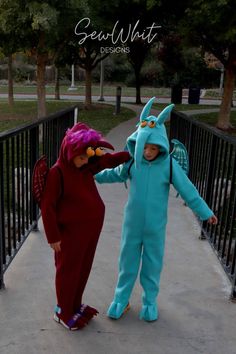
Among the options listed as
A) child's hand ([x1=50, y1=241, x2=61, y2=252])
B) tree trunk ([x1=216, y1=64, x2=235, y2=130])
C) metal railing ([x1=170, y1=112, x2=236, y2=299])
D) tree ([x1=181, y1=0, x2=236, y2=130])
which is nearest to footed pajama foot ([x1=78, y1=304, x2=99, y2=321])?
child's hand ([x1=50, y1=241, x2=61, y2=252])

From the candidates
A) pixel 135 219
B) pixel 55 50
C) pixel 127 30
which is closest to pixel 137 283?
pixel 135 219

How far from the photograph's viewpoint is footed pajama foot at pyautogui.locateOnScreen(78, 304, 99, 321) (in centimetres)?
288

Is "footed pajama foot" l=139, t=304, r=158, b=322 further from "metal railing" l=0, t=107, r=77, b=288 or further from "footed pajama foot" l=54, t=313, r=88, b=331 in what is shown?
"metal railing" l=0, t=107, r=77, b=288

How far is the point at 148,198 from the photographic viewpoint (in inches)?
109

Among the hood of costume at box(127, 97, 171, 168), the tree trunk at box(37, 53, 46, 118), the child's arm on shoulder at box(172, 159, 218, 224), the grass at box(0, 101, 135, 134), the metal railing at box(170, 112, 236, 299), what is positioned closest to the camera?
the hood of costume at box(127, 97, 171, 168)

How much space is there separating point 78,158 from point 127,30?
50.2ft

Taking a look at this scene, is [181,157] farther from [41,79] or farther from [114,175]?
[41,79]

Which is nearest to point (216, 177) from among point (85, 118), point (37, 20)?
point (37, 20)

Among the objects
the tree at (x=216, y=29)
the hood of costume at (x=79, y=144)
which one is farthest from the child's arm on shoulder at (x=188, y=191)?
the tree at (x=216, y=29)

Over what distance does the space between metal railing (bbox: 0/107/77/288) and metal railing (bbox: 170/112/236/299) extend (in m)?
1.62

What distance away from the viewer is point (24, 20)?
29.2 ft

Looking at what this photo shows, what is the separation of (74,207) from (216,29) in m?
9.80

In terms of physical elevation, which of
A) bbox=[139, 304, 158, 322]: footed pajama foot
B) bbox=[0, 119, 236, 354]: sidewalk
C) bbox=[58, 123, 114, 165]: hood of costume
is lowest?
bbox=[0, 119, 236, 354]: sidewalk

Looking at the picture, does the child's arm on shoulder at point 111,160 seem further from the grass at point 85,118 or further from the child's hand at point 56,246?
the grass at point 85,118
